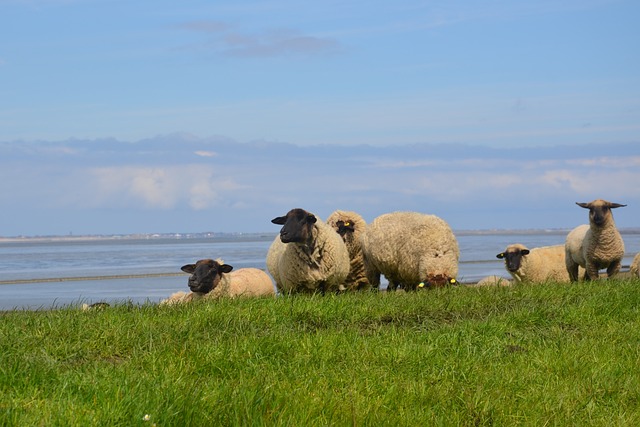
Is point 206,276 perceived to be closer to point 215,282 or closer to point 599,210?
point 215,282

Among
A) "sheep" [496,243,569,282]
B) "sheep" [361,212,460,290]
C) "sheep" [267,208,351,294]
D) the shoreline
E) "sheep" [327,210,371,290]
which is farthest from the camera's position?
the shoreline

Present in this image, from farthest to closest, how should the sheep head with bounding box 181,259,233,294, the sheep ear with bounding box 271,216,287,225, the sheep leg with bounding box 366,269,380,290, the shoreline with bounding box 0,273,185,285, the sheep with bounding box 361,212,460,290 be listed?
the shoreline with bounding box 0,273,185,285 → the sheep leg with bounding box 366,269,380,290 → the sheep with bounding box 361,212,460,290 → the sheep ear with bounding box 271,216,287,225 → the sheep head with bounding box 181,259,233,294

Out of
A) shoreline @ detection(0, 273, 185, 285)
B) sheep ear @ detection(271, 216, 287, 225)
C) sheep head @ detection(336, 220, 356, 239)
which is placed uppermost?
sheep ear @ detection(271, 216, 287, 225)

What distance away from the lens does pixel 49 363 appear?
6676 mm

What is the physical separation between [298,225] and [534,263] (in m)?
7.92

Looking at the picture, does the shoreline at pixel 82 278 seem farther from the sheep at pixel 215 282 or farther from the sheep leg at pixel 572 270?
the sheep leg at pixel 572 270

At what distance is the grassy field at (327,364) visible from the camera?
5.43 meters

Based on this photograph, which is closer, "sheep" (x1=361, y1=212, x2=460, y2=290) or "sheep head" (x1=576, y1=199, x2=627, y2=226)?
"sheep" (x1=361, y1=212, x2=460, y2=290)

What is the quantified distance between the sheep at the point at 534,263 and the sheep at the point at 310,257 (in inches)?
220

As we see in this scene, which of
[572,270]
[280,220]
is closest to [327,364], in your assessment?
[280,220]

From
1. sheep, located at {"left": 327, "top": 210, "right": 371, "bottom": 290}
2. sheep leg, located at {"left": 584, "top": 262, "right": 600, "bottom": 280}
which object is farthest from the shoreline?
sheep leg, located at {"left": 584, "top": 262, "right": 600, "bottom": 280}

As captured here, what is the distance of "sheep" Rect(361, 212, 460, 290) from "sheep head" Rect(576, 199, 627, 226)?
14.1ft

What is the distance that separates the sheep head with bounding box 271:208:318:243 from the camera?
14062mm

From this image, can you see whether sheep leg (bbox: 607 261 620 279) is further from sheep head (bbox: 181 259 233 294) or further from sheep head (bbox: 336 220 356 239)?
sheep head (bbox: 181 259 233 294)
